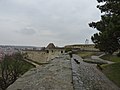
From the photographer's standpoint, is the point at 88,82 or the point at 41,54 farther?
the point at 41,54

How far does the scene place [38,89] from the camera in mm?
7320

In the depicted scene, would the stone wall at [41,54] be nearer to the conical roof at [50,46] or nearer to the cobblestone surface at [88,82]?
the conical roof at [50,46]

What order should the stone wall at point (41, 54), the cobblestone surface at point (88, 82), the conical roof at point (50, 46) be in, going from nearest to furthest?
1. the cobblestone surface at point (88, 82)
2. the stone wall at point (41, 54)
3. the conical roof at point (50, 46)

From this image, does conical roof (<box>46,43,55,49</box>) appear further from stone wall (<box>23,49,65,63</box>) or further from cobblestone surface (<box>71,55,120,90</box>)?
cobblestone surface (<box>71,55,120,90</box>)

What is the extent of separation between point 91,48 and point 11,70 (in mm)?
27688

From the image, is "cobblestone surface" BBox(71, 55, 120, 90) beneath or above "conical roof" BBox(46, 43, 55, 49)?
beneath

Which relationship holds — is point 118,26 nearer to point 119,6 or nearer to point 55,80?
point 119,6

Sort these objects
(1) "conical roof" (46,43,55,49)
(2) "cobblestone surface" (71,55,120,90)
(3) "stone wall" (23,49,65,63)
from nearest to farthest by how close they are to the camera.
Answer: (2) "cobblestone surface" (71,55,120,90)
(3) "stone wall" (23,49,65,63)
(1) "conical roof" (46,43,55,49)

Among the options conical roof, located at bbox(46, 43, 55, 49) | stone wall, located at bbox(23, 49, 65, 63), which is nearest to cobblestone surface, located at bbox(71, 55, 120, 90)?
stone wall, located at bbox(23, 49, 65, 63)

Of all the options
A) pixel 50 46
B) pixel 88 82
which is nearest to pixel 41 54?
pixel 50 46

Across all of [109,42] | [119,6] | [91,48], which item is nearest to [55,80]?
[119,6]

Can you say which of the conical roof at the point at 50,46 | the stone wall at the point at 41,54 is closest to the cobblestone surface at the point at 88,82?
the stone wall at the point at 41,54

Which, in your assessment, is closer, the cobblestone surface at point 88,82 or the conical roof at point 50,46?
the cobblestone surface at point 88,82

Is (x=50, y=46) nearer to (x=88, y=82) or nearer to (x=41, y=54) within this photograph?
(x=41, y=54)
